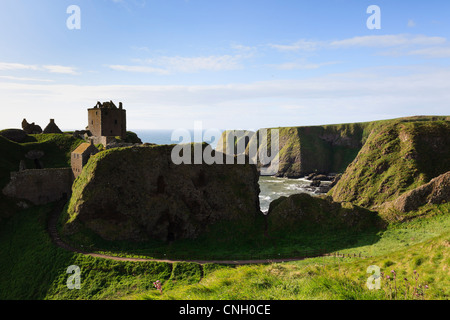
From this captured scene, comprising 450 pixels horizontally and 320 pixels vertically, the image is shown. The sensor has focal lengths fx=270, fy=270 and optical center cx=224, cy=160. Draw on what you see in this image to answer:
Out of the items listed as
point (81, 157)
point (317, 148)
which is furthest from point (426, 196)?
point (317, 148)

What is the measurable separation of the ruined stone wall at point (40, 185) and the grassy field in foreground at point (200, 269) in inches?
141

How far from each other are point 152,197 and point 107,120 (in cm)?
3402

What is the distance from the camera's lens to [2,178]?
50.9 m

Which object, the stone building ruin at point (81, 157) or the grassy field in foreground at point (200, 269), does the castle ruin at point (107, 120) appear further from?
the grassy field in foreground at point (200, 269)

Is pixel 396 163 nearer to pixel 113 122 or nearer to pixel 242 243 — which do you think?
Result: pixel 242 243

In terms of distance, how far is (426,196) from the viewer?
4872 cm

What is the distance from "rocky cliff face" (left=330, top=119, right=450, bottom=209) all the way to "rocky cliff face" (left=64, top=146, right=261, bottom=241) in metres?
41.6

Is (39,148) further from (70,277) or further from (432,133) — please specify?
(432,133)

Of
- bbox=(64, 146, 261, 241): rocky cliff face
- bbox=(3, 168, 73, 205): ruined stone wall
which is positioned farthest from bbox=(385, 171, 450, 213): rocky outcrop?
bbox=(3, 168, 73, 205): ruined stone wall

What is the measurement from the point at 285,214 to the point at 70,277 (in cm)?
3542

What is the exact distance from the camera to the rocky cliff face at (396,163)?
70062mm

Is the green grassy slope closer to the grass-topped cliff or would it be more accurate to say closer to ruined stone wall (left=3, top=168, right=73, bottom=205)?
ruined stone wall (left=3, top=168, right=73, bottom=205)

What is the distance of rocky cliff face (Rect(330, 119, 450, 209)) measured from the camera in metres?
70.1


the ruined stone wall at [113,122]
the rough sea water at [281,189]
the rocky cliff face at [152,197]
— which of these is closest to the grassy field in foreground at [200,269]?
the rocky cliff face at [152,197]
